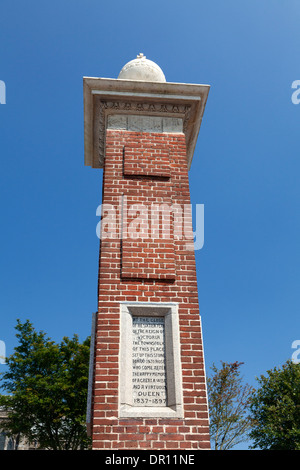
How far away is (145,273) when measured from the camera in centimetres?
520

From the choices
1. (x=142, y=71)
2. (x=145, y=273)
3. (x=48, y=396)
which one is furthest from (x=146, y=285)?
(x=48, y=396)

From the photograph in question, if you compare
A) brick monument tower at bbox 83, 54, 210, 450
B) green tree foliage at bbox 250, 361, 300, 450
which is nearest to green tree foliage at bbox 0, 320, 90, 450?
green tree foliage at bbox 250, 361, 300, 450

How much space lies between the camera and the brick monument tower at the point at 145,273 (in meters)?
4.22

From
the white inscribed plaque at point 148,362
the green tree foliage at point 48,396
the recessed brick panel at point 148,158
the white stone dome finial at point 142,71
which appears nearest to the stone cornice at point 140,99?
the white stone dome finial at point 142,71

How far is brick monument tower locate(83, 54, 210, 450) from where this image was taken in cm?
422

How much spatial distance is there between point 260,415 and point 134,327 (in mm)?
18942

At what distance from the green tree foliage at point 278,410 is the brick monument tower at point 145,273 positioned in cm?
1657

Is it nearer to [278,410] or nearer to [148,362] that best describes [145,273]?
[148,362]

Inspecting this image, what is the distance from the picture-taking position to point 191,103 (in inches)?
271

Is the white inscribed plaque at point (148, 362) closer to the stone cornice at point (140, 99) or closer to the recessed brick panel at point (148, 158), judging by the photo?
the recessed brick panel at point (148, 158)

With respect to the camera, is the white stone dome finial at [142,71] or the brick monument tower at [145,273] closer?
the brick monument tower at [145,273]

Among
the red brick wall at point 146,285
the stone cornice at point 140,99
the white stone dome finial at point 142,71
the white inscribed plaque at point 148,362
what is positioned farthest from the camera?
the white stone dome finial at point 142,71

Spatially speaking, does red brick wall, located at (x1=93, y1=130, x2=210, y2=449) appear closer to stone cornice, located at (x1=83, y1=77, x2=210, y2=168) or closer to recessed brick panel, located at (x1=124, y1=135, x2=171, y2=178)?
recessed brick panel, located at (x1=124, y1=135, x2=171, y2=178)
